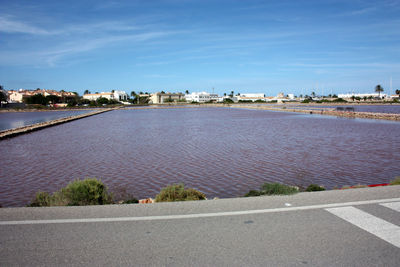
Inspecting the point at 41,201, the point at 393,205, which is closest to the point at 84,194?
the point at 41,201

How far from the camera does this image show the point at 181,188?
7.10 meters

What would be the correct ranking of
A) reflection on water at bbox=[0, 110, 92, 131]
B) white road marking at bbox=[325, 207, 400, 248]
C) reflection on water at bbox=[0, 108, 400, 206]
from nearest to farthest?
white road marking at bbox=[325, 207, 400, 248] < reflection on water at bbox=[0, 108, 400, 206] < reflection on water at bbox=[0, 110, 92, 131]

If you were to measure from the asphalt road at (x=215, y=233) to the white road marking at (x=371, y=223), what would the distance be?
12 mm

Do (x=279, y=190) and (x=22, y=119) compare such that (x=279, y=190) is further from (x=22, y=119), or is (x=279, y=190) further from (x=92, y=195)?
(x=22, y=119)

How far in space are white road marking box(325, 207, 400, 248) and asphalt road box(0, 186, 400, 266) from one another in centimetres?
1

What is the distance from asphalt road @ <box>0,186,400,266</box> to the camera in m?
3.89

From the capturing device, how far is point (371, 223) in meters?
4.79

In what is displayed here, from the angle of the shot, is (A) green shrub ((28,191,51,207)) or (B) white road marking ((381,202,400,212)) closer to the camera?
(B) white road marking ((381,202,400,212))

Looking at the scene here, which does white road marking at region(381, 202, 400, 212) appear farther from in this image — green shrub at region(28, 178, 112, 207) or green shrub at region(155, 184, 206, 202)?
green shrub at region(28, 178, 112, 207)

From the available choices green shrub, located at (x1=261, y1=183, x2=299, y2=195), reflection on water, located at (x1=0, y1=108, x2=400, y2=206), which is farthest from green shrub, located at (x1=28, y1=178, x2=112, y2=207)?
green shrub, located at (x1=261, y1=183, x2=299, y2=195)

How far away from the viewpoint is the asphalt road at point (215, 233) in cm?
389

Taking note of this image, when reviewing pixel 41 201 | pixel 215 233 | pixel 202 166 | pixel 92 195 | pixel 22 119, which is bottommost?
pixel 22 119

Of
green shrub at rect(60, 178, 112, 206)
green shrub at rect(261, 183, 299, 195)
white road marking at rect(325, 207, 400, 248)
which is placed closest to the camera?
white road marking at rect(325, 207, 400, 248)

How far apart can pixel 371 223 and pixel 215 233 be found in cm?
211
